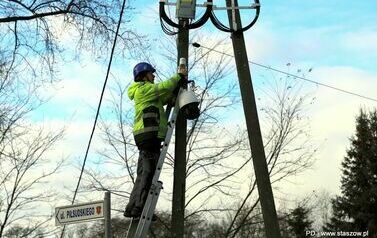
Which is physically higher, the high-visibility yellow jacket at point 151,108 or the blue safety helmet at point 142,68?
the blue safety helmet at point 142,68

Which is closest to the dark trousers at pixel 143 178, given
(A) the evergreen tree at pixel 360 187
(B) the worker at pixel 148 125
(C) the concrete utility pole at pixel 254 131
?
(B) the worker at pixel 148 125

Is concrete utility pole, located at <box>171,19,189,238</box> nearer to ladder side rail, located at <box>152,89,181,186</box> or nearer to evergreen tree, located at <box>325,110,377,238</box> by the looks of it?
ladder side rail, located at <box>152,89,181,186</box>

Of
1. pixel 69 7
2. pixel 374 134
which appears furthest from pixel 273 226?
pixel 374 134

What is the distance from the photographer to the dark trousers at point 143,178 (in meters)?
6.25

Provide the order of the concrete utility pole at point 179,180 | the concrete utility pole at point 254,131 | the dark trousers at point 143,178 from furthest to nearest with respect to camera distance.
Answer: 1. the concrete utility pole at point 254,131
2. the concrete utility pole at point 179,180
3. the dark trousers at point 143,178

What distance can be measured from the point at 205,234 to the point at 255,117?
16108 mm

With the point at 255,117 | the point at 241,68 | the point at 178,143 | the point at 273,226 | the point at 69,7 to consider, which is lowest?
the point at 273,226

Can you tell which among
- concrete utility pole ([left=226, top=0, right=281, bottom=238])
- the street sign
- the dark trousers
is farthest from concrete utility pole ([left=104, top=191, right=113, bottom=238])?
concrete utility pole ([left=226, top=0, right=281, bottom=238])

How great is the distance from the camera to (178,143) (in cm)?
661

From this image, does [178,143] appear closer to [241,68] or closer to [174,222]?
[174,222]

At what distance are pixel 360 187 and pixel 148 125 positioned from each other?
97.1ft

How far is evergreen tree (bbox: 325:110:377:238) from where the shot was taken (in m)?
32.8

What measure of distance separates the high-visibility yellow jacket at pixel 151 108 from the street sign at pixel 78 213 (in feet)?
3.23

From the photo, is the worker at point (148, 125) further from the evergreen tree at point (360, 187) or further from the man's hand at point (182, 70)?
the evergreen tree at point (360, 187)
